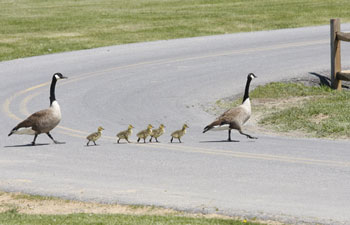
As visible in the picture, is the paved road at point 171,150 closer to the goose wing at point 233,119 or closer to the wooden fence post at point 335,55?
the goose wing at point 233,119

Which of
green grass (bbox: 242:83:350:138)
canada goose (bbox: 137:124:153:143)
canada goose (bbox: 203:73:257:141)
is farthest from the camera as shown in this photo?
green grass (bbox: 242:83:350:138)

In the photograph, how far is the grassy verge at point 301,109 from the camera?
59.3 ft

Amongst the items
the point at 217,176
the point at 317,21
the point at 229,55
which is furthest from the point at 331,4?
the point at 217,176

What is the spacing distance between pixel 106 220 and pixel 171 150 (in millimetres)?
5503

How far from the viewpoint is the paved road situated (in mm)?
11812

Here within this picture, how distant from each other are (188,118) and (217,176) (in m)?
7.25

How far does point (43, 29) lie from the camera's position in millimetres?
41438

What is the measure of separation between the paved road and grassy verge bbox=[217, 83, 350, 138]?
3.36ft

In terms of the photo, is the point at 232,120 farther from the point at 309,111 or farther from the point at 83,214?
the point at 83,214

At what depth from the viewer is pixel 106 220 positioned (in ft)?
34.5

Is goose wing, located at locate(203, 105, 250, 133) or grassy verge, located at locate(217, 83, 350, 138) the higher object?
goose wing, located at locate(203, 105, 250, 133)

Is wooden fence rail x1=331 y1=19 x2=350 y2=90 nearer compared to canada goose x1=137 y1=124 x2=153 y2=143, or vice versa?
canada goose x1=137 y1=124 x2=153 y2=143

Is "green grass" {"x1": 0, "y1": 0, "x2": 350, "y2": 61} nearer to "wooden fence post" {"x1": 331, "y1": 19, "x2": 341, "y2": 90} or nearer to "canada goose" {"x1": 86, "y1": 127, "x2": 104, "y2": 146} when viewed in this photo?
"wooden fence post" {"x1": 331, "y1": 19, "x2": 341, "y2": 90}

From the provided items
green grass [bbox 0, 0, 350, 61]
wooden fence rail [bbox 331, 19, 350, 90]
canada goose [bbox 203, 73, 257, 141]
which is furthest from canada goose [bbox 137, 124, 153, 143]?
green grass [bbox 0, 0, 350, 61]
